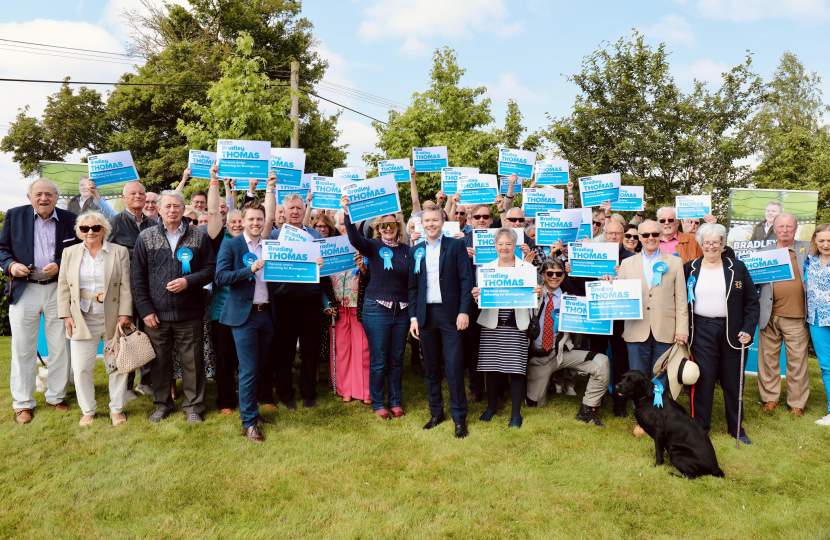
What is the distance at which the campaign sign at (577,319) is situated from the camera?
5.71 meters

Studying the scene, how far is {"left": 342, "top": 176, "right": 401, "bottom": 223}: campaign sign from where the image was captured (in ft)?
18.2

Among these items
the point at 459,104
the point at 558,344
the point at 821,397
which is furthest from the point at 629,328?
the point at 459,104

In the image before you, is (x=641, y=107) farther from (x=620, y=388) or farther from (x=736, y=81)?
(x=620, y=388)

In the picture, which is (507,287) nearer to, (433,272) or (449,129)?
(433,272)

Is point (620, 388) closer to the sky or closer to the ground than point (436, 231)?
closer to the ground

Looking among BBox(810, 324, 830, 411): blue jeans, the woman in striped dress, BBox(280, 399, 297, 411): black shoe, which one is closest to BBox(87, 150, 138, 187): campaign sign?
BBox(280, 399, 297, 411): black shoe

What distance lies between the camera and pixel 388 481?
175 inches

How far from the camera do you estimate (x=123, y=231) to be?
6.25 m

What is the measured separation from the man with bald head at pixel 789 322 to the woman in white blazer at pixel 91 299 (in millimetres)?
7790

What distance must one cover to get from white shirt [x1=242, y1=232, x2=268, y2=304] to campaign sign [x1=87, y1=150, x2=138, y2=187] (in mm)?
2930

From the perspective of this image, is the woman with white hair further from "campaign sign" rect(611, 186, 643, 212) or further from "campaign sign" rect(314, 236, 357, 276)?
"campaign sign" rect(314, 236, 357, 276)

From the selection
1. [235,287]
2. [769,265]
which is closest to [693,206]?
[769,265]

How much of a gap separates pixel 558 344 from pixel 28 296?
614 cm

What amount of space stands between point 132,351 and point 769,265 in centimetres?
740
